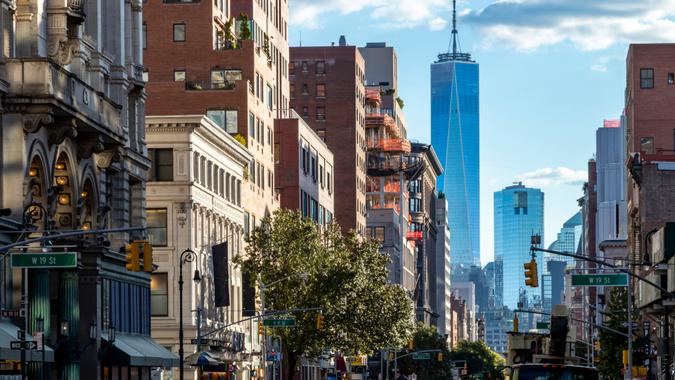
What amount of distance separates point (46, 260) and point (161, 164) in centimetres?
5330

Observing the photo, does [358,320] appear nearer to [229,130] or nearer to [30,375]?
[229,130]

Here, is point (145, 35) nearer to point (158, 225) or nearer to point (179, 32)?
point (179, 32)

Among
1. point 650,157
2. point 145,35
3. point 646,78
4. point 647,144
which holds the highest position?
point 145,35

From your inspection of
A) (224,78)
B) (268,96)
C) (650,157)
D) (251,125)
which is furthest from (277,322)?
(650,157)

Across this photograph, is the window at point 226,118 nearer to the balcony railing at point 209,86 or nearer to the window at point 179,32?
the balcony railing at point 209,86

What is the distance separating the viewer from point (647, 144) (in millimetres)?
149875

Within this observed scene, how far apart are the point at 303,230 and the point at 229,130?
15189mm

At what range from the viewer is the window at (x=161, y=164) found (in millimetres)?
100500

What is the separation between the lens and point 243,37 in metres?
123

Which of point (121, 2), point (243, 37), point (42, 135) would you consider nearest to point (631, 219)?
point (243, 37)

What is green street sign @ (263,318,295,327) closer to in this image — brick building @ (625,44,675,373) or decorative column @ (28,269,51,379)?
brick building @ (625,44,675,373)

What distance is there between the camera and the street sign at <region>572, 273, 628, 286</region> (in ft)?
201

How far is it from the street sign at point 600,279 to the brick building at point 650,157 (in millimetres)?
38861

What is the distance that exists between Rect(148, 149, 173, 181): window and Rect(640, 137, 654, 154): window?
6183cm
